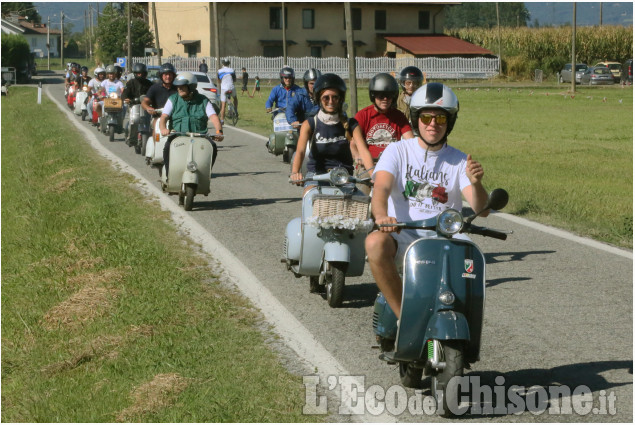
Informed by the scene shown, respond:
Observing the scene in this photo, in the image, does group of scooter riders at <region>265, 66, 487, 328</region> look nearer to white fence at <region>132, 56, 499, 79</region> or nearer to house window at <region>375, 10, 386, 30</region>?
white fence at <region>132, 56, 499, 79</region>

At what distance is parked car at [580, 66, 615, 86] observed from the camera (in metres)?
68.9

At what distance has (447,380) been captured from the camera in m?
5.68

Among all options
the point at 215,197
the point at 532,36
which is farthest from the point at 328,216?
the point at 532,36

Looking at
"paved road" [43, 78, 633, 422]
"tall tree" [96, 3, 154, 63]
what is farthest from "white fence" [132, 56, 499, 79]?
"paved road" [43, 78, 633, 422]

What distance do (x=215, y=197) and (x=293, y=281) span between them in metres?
5.72

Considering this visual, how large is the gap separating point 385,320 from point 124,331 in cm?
244

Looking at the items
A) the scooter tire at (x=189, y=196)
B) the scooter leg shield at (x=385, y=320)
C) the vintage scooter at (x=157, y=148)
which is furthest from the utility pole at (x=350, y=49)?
the scooter leg shield at (x=385, y=320)

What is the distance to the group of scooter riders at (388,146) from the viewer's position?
20.2 feet

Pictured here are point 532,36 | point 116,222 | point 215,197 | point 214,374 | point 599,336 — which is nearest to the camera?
point 214,374

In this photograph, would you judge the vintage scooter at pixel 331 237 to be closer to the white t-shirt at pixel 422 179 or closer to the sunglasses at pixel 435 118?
the white t-shirt at pixel 422 179

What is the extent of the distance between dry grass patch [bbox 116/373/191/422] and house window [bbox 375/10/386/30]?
268 ft

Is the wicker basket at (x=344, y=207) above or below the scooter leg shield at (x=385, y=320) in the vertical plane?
above

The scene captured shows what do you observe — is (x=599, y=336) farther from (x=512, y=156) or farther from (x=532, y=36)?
(x=532, y=36)

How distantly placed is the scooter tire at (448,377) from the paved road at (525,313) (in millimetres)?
131
